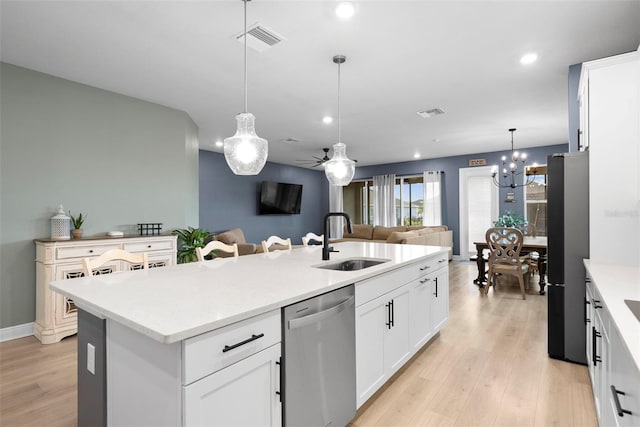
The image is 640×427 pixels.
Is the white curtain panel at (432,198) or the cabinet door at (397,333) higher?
the white curtain panel at (432,198)

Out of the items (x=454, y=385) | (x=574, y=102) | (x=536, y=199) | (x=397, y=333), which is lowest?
(x=454, y=385)

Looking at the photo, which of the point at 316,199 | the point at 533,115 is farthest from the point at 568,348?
the point at 316,199

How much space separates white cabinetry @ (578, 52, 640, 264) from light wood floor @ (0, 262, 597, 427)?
979 mm

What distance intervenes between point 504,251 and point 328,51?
12.2 feet

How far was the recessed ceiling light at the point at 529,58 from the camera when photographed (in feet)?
9.59

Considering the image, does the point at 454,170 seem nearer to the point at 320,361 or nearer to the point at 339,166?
the point at 339,166

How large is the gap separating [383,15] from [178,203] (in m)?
3.45

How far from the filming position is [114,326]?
1303 millimetres

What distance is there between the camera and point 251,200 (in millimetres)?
8523

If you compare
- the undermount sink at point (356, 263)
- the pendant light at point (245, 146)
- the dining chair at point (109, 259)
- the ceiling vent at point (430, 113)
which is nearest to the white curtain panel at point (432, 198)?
the ceiling vent at point (430, 113)

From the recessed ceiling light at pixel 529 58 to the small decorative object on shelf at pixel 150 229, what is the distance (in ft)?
14.2

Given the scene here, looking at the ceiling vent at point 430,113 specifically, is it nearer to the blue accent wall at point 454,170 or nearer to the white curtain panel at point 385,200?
the blue accent wall at point 454,170

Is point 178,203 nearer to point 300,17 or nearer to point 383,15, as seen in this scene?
point 300,17

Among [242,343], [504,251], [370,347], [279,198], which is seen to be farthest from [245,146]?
[279,198]
